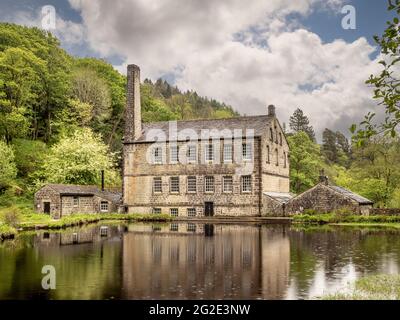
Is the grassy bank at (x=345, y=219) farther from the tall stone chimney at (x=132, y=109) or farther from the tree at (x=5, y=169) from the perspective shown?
A: the tree at (x=5, y=169)

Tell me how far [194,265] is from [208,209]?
28.4m

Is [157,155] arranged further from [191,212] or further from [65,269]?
[65,269]

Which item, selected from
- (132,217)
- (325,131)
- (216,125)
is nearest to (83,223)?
(132,217)

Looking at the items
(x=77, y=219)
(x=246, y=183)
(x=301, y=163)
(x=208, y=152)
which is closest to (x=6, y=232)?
(x=77, y=219)

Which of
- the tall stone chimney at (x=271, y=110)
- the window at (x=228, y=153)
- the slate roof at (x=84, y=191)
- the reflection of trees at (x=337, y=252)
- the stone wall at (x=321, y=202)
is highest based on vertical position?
the tall stone chimney at (x=271, y=110)

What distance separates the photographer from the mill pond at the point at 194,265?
1223cm

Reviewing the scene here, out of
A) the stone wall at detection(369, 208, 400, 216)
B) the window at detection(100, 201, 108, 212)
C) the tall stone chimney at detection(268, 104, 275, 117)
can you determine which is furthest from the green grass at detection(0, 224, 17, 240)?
the tall stone chimney at detection(268, 104, 275, 117)

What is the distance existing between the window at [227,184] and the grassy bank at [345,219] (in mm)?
7990

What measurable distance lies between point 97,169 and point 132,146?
17.5 feet

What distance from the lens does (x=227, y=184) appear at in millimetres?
44125

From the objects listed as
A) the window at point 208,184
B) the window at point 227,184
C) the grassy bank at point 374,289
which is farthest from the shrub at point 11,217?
the grassy bank at point 374,289

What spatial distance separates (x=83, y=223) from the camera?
38.0 metres
